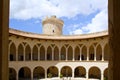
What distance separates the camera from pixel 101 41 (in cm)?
2788

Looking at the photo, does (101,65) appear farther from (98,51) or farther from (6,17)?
(6,17)

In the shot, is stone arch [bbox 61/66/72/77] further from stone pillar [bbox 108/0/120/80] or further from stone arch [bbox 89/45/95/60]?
stone pillar [bbox 108/0/120/80]

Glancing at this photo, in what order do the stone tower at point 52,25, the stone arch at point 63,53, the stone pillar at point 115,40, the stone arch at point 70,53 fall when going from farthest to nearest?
the stone tower at point 52,25 → the stone arch at point 70,53 → the stone arch at point 63,53 → the stone pillar at point 115,40

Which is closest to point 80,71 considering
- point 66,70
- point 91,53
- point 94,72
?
point 66,70

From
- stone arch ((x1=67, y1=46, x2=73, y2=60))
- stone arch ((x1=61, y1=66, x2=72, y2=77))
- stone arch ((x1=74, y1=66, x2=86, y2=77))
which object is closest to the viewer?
stone arch ((x1=74, y1=66, x2=86, y2=77))

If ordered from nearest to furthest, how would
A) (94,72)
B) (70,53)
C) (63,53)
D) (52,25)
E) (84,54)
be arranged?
(94,72), (84,54), (63,53), (70,53), (52,25)

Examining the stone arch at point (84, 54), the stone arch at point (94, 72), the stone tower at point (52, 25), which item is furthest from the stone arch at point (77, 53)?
the stone tower at point (52, 25)

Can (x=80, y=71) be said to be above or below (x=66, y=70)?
below

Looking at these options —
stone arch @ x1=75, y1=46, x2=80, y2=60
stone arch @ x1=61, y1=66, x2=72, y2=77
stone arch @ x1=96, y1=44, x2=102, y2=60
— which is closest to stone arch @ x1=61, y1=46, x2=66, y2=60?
stone arch @ x1=61, y1=66, x2=72, y2=77

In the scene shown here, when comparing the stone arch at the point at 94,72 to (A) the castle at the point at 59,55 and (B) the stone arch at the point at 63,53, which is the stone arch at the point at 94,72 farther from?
(B) the stone arch at the point at 63,53

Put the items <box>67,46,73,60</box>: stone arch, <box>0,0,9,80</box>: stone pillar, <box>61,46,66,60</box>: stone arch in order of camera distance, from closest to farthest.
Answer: <box>0,0,9,80</box>: stone pillar, <box>61,46,66,60</box>: stone arch, <box>67,46,73,60</box>: stone arch

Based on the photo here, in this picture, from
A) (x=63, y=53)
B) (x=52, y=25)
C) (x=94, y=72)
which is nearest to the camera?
(x=94, y=72)

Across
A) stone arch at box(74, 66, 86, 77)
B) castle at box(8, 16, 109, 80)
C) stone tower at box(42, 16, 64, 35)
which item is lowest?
stone arch at box(74, 66, 86, 77)

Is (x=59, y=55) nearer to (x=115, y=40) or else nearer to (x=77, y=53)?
(x=77, y=53)
